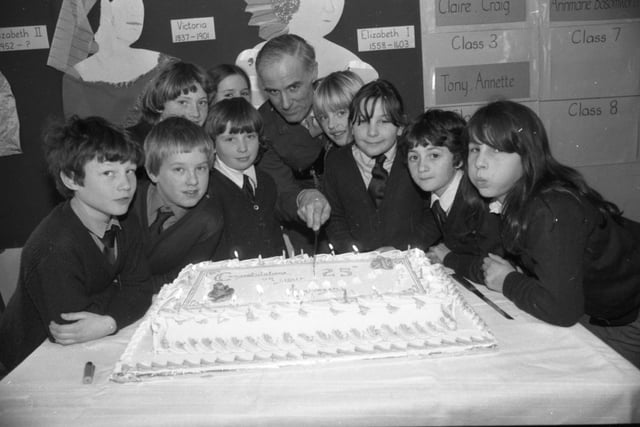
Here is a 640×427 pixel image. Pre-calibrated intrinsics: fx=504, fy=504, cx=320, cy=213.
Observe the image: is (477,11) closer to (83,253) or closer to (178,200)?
(178,200)

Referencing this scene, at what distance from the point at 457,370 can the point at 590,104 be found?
331 cm

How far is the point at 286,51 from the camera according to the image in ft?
9.32

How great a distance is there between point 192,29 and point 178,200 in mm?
1726

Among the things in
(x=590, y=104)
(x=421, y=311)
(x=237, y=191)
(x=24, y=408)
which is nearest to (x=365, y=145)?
(x=237, y=191)

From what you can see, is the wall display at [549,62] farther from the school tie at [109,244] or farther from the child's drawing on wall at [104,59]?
the school tie at [109,244]

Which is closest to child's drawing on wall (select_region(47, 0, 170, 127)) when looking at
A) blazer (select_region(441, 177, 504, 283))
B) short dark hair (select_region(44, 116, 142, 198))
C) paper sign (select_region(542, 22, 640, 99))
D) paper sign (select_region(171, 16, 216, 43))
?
paper sign (select_region(171, 16, 216, 43))

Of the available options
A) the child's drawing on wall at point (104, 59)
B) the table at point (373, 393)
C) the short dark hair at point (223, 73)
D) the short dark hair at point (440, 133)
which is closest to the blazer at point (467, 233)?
the short dark hair at point (440, 133)

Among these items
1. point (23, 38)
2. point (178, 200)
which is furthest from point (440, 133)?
point (23, 38)

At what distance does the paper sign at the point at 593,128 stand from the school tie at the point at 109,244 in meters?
3.23

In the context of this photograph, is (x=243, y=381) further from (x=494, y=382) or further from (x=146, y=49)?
(x=146, y=49)

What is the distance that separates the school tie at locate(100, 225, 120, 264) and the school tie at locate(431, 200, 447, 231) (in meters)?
1.39

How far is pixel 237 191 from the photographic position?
2.60 meters

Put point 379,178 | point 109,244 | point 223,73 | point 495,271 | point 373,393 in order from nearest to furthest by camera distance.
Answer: point 373,393
point 495,271
point 109,244
point 379,178
point 223,73

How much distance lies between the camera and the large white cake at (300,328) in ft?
4.47
